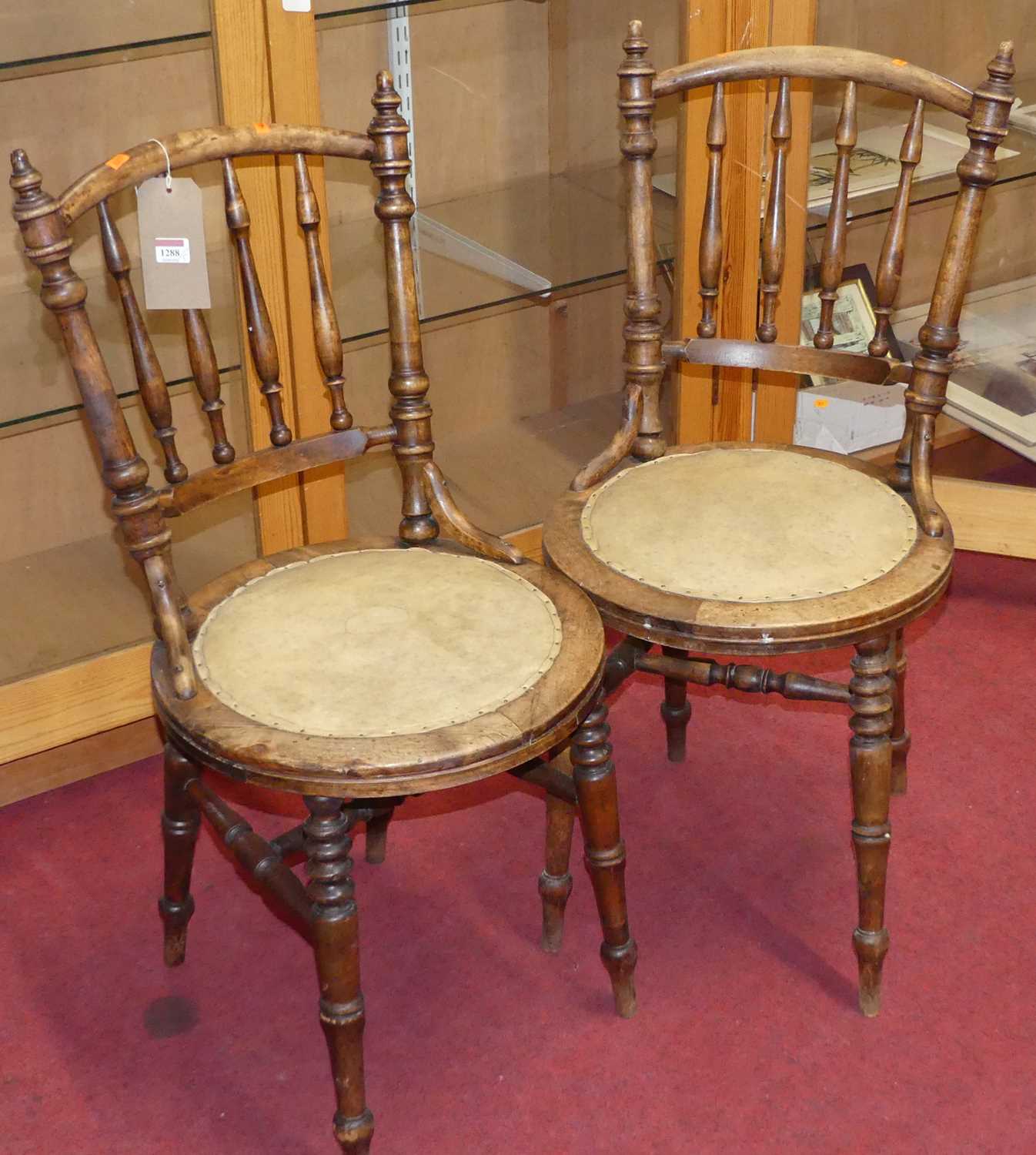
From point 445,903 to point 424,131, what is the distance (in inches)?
42.5

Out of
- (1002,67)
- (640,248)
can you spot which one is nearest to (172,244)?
(640,248)

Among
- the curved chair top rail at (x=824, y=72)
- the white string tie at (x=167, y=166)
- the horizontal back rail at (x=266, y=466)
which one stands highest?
the curved chair top rail at (x=824, y=72)

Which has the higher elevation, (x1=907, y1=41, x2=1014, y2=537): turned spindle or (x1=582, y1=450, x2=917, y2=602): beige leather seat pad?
(x1=907, y1=41, x2=1014, y2=537): turned spindle

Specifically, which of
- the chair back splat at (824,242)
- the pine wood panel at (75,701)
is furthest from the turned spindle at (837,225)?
the pine wood panel at (75,701)

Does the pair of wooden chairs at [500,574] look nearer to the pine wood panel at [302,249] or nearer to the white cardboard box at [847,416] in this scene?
the pine wood panel at [302,249]

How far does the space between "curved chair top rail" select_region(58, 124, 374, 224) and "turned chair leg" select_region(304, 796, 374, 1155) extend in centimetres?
59

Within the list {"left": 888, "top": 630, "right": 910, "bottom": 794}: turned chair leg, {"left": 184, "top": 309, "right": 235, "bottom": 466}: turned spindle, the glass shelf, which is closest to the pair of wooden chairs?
{"left": 184, "top": 309, "right": 235, "bottom": 466}: turned spindle

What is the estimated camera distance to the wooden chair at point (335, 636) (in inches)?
51.4

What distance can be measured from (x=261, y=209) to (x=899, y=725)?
42.4 inches

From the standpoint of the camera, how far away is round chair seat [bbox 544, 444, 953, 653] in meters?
1.47

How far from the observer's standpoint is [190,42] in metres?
1.75

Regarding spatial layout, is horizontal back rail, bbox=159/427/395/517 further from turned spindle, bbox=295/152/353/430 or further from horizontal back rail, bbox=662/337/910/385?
horizontal back rail, bbox=662/337/910/385

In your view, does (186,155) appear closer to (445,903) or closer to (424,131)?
(424,131)

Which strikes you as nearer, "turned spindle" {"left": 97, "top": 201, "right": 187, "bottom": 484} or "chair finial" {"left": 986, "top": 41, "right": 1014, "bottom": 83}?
"turned spindle" {"left": 97, "top": 201, "right": 187, "bottom": 484}
